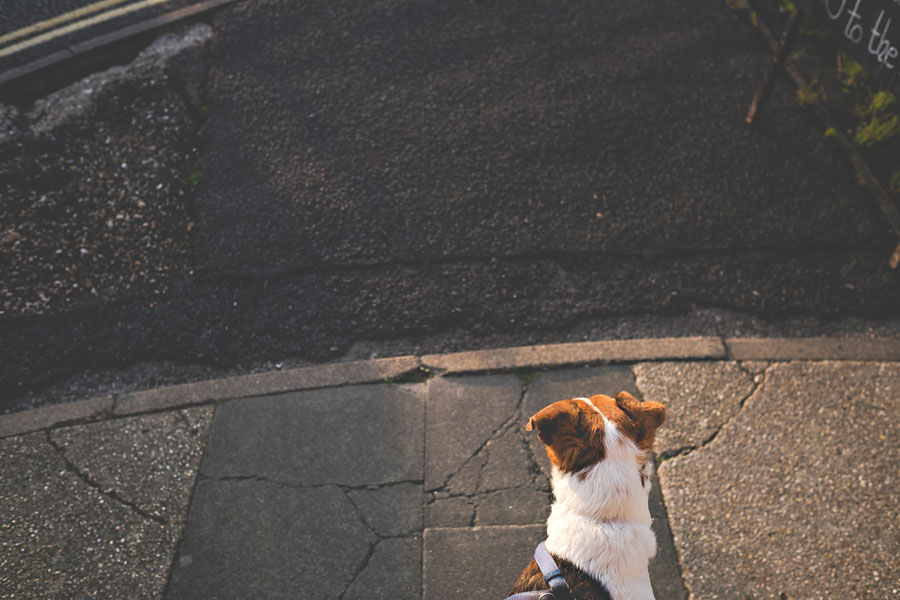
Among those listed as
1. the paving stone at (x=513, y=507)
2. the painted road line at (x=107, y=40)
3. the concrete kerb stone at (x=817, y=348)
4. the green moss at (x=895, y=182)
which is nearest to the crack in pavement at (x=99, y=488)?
the paving stone at (x=513, y=507)

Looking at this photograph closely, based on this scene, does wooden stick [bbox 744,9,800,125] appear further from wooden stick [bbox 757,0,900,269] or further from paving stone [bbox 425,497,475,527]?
paving stone [bbox 425,497,475,527]

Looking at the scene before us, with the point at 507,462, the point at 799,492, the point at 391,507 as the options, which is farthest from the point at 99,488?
the point at 799,492

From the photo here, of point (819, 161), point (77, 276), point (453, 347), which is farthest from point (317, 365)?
point (819, 161)

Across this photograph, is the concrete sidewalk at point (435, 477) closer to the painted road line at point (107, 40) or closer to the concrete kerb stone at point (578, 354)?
the concrete kerb stone at point (578, 354)

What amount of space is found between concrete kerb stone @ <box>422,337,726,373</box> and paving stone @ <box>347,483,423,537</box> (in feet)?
2.89

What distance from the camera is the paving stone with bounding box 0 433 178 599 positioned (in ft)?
11.6

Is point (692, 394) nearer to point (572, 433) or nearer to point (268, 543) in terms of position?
point (572, 433)

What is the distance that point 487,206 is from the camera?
17.0 ft

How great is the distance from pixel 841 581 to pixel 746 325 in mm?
1712

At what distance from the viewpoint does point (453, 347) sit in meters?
4.47

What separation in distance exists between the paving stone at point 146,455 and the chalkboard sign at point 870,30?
502 centimetres

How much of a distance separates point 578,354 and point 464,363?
2.53ft

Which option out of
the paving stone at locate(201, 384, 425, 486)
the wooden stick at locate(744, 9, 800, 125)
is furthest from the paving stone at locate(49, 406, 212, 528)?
the wooden stick at locate(744, 9, 800, 125)

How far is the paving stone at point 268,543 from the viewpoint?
3.48 metres
